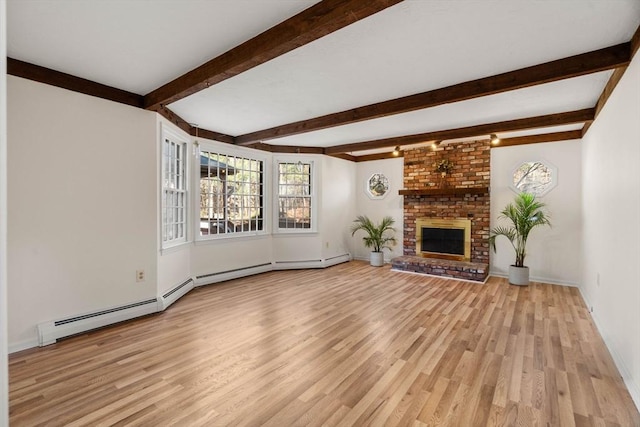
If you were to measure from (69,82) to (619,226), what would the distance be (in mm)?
5169

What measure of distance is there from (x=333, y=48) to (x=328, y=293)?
3.23m

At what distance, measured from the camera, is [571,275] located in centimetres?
489

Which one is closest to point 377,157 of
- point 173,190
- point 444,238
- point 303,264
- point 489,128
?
point 444,238

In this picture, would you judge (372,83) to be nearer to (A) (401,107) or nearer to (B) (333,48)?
(A) (401,107)

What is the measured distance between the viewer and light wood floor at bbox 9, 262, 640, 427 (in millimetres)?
1851

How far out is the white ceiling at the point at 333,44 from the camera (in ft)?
6.20

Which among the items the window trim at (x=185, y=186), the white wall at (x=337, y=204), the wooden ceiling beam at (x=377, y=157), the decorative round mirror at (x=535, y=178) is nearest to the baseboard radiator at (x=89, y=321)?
the window trim at (x=185, y=186)

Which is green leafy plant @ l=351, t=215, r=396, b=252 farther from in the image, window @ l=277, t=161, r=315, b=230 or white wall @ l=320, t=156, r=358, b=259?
window @ l=277, t=161, r=315, b=230

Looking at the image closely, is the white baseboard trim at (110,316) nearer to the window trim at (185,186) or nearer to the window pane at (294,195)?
the window trim at (185,186)

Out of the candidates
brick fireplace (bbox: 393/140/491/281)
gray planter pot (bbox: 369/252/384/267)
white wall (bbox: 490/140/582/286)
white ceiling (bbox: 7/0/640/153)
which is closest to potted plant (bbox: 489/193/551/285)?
white wall (bbox: 490/140/582/286)

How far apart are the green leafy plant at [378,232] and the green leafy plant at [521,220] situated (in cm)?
202

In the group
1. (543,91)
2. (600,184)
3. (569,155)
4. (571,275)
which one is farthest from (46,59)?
(571,275)

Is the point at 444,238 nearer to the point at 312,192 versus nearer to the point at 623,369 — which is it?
the point at 312,192

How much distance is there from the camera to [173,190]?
4164 mm
